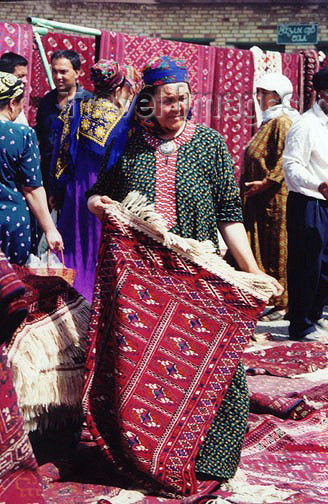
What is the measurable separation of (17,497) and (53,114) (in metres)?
5.34

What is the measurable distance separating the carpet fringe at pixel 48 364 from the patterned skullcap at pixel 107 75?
2769 millimetres

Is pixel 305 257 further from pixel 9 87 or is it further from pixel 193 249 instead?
pixel 193 249

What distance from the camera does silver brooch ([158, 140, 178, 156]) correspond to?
4.04 metres

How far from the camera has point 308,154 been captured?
7020 millimetres

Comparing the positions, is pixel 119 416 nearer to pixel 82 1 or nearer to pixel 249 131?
pixel 249 131

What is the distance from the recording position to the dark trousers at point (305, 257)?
7191 mm

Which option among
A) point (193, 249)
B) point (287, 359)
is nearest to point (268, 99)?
point (287, 359)

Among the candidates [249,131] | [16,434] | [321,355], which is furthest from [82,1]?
[16,434]

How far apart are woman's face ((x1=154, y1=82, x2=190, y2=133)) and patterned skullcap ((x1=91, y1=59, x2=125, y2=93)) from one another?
98.5 inches

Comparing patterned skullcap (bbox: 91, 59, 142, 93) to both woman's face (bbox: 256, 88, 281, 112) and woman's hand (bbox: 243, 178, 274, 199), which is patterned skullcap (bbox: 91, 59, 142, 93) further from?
woman's face (bbox: 256, 88, 281, 112)

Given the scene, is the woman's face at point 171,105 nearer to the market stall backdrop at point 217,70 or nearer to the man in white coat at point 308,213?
the man in white coat at point 308,213

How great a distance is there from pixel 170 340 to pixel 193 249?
1.23 feet

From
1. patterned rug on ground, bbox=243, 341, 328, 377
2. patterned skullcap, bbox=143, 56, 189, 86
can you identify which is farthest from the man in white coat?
patterned skullcap, bbox=143, 56, 189, 86

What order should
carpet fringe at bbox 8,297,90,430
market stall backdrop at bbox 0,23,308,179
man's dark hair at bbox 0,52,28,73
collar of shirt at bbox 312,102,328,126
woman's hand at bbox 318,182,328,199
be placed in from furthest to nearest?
market stall backdrop at bbox 0,23,308,179, man's dark hair at bbox 0,52,28,73, collar of shirt at bbox 312,102,328,126, woman's hand at bbox 318,182,328,199, carpet fringe at bbox 8,297,90,430
